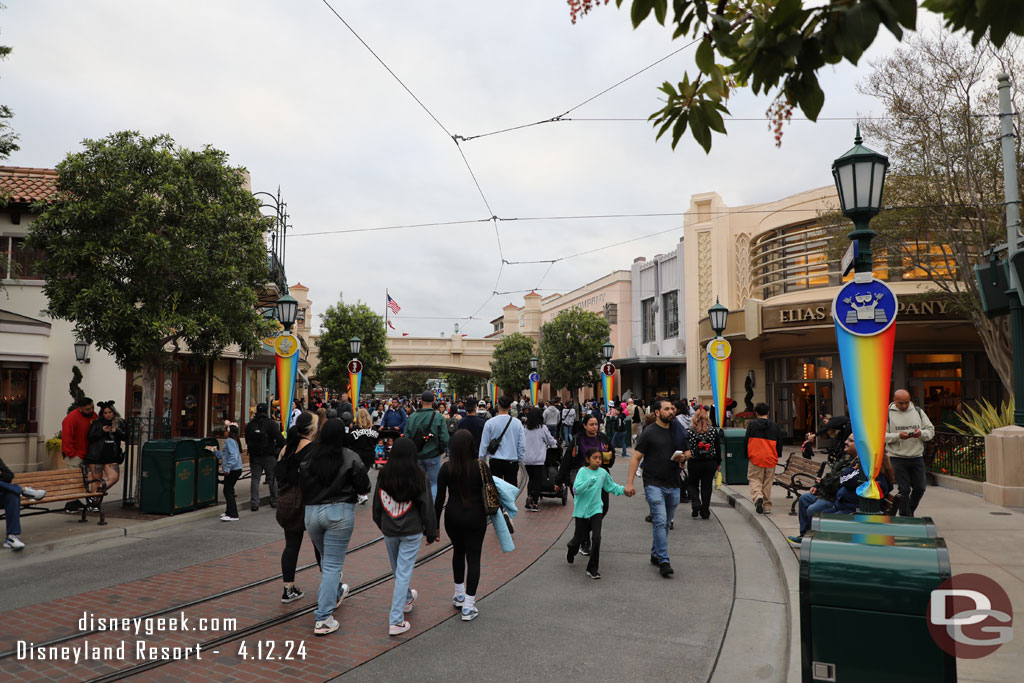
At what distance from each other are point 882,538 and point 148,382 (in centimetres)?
1227

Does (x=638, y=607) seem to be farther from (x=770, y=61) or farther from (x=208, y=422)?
(x=208, y=422)

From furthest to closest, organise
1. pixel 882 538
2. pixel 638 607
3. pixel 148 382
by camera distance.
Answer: pixel 148 382, pixel 638 607, pixel 882 538

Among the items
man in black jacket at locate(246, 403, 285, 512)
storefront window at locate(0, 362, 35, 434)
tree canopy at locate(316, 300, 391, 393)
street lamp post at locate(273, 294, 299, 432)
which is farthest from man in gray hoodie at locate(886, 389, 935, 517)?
tree canopy at locate(316, 300, 391, 393)

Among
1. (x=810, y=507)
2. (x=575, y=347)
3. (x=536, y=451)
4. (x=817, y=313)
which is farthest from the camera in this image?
(x=575, y=347)

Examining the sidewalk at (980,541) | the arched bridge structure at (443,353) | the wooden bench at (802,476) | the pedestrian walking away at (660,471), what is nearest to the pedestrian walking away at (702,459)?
the sidewalk at (980,541)

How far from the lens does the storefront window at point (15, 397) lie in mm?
17234

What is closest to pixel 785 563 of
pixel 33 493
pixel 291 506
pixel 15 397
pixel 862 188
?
pixel 862 188

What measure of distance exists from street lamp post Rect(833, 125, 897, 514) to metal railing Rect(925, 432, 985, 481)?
8899mm

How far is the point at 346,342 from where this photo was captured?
39.4m

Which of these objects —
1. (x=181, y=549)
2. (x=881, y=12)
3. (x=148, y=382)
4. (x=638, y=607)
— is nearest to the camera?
(x=881, y=12)

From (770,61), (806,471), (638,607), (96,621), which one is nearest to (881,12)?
(770,61)

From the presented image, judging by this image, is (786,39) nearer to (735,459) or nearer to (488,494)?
(488,494)

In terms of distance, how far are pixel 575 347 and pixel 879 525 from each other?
34191mm

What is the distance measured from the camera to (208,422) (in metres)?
24.3
